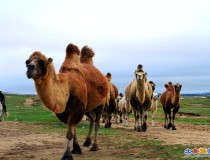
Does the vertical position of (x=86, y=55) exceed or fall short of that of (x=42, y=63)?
it exceeds it

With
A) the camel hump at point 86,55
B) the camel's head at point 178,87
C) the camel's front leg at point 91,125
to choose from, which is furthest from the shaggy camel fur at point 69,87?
the camel's head at point 178,87

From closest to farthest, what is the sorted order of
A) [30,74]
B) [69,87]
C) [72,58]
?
[30,74], [69,87], [72,58]

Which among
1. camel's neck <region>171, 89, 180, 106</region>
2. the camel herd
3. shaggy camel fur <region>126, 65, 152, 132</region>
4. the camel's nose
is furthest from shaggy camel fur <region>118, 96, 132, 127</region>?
the camel's nose

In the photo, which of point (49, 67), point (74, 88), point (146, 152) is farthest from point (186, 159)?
point (49, 67)

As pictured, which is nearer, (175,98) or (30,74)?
(30,74)

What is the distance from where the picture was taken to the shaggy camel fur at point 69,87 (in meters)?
7.94

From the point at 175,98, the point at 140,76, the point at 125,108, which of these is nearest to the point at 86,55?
the point at 140,76

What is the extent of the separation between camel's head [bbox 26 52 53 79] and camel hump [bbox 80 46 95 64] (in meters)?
4.04

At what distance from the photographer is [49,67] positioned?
8.16 m

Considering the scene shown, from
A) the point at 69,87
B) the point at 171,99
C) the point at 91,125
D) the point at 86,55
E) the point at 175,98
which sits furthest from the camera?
the point at 171,99

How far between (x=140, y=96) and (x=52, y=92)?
333 inches

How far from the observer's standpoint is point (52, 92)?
322 inches

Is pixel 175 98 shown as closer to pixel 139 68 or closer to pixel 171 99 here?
pixel 171 99

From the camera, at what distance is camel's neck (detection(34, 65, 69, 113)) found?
794 cm
